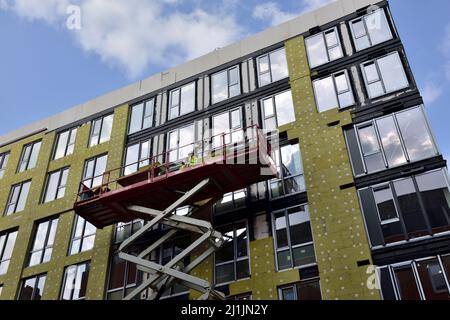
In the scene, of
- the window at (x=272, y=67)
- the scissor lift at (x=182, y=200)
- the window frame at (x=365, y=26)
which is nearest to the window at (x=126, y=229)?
the scissor lift at (x=182, y=200)

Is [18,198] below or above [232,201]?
above

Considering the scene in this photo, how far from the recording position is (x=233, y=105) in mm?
24125

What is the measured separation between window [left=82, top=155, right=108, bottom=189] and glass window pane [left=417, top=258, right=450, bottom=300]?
16.9 meters

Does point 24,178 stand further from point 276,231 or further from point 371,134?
point 371,134

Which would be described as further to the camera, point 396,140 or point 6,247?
point 6,247

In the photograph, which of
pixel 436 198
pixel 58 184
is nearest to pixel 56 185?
pixel 58 184

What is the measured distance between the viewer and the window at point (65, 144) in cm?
2869

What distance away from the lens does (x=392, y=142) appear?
1902 centimetres

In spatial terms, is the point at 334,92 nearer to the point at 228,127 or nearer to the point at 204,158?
the point at 228,127

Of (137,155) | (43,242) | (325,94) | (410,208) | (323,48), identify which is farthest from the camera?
(137,155)

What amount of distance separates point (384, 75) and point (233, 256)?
1038 cm

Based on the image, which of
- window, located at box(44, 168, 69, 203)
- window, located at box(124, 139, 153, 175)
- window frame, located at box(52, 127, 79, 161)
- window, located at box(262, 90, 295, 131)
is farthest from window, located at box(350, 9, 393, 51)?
A: window, located at box(44, 168, 69, 203)
